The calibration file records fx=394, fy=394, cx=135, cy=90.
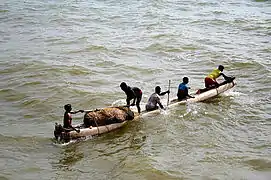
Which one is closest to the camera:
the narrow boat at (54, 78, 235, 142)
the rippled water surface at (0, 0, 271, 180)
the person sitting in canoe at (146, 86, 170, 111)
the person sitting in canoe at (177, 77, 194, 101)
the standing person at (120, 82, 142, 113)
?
the rippled water surface at (0, 0, 271, 180)

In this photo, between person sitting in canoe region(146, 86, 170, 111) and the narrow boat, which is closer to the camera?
the narrow boat

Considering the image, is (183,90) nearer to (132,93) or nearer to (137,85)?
(132,93)

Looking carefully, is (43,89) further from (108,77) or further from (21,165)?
(21,165)

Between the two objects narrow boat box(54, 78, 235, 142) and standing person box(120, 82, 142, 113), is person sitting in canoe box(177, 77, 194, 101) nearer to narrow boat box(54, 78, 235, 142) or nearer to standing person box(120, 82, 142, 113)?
narrow boat box(54, 78, 235, 142)

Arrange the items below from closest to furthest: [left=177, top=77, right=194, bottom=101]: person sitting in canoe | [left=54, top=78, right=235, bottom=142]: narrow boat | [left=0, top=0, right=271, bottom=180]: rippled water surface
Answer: [left=0, top=0, right=271, bottom=180]: rippled water surface, [left=54, top=78, right=235, bottom=142]: narrow boat, [left=177, top=77, right=194, bottom=101]: person sitting in canoe

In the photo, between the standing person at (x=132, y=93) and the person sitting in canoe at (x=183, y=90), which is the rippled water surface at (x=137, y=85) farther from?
the standing person at (x=132, y=93)

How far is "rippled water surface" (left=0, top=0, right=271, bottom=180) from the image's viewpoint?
33.3 feet

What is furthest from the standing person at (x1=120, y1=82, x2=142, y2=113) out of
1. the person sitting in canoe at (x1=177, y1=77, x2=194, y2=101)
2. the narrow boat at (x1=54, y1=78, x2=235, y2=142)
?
the person sitting in canoe at (x1=177, y1=77, x2=194, y2=101)

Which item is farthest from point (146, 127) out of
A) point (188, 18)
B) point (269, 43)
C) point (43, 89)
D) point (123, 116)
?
point (188, 18)

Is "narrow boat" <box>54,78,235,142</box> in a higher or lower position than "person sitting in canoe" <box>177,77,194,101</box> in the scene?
lower

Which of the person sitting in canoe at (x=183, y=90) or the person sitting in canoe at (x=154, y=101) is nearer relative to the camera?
the person sitting in canoe at (x=154, y=101)

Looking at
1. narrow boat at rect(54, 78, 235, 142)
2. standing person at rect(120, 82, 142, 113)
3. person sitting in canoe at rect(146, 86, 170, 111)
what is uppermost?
standing person at rect(120, 82, 142, 113)

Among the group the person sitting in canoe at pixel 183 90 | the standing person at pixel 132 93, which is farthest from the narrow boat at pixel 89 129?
the standing person at pixel 132 93

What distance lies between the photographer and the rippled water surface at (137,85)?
33.3 ft
